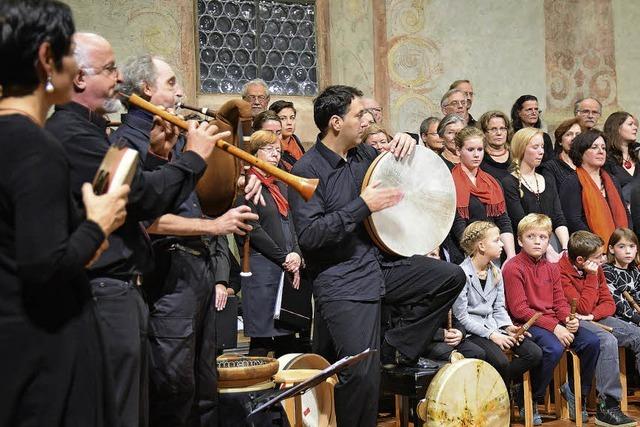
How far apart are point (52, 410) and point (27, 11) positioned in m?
0.96

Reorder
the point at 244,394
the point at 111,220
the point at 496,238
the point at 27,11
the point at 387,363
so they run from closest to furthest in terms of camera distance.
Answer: the point at 27,11
the point at 111,220
the point at 244,394
the point at 387,363
the point at 496,238

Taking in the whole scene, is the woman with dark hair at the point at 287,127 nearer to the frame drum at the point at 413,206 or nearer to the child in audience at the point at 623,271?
the frame drum at the point at 413,206

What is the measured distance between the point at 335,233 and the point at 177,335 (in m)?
0.94

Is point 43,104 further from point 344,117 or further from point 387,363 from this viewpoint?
point 387,363

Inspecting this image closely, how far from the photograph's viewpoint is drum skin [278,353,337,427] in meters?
4.95

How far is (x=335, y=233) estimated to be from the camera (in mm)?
4480

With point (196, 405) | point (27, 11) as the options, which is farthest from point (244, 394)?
point (27, 11)

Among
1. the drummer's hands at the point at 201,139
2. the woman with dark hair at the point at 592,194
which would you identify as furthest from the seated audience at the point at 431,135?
the drummer's hands at the point at 201,139

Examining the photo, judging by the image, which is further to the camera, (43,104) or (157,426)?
(157,426)

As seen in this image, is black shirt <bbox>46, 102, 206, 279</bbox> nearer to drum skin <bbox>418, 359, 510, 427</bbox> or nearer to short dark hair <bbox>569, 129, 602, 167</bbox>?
drum skin <bbox>418, 359, 510, 427</bbox>

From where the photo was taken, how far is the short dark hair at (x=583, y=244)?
6605mm

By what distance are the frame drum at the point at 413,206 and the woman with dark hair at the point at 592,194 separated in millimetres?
→ 2480

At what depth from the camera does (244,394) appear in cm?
441

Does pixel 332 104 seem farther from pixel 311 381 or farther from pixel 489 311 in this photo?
pixel 489 311
